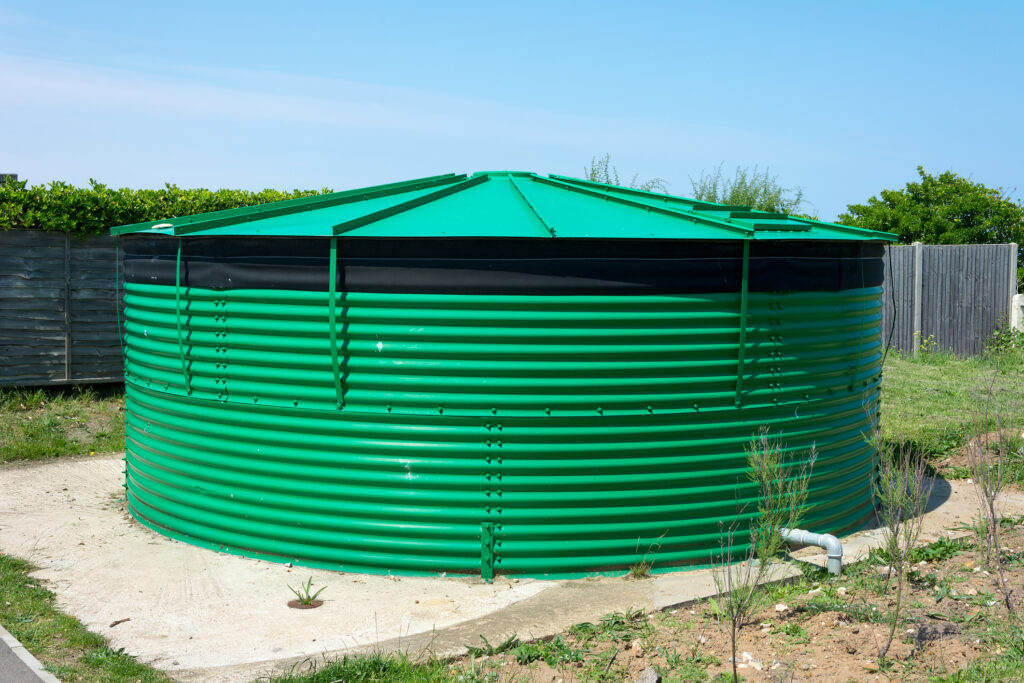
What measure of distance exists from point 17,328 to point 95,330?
1006mm

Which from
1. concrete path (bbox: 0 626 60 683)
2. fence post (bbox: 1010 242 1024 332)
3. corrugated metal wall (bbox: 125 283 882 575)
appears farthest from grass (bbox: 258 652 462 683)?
fence post (bbox: 1010 242 1024 332)

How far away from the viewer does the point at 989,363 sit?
17.8 metres

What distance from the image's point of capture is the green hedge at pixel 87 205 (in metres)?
13.1

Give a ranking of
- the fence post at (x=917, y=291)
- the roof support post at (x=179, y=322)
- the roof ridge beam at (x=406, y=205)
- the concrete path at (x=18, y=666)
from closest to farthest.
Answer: the concrete path at (x=18, y=666), the roof ridge beam at (x=406, y=205), the roof support post at (x=179, y=322), the fence post at (x=917, y=291)

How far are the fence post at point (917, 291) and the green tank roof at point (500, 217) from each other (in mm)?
11839

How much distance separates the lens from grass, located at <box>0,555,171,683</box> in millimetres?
5352

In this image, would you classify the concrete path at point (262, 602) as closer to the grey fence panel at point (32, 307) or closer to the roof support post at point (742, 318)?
the roof support post at point (742, 318)

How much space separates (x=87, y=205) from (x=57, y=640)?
9013 millimetres

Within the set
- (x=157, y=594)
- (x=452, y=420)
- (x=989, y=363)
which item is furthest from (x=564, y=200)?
(x=989, y=363)

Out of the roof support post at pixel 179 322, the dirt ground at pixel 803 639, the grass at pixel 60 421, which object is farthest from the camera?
the grass at pixel 60 421

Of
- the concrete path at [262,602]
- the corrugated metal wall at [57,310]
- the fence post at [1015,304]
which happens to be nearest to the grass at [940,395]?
the fence post at [1015,304]

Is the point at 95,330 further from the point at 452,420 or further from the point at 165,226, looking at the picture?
the point at 452,420

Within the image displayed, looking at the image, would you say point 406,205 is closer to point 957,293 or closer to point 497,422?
point 497,422

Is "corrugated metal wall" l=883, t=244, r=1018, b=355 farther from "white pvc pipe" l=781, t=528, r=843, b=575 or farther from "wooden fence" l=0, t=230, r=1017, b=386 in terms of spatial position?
"white pvc pipe" l=781, t=528, r=843, b=575
